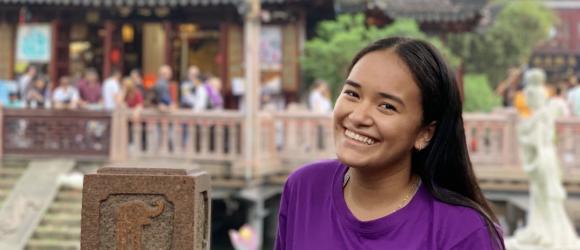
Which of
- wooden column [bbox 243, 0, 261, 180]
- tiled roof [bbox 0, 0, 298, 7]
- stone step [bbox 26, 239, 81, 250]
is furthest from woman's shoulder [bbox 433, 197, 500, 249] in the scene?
tiled roof [bbox 0, 0, 298, 7]

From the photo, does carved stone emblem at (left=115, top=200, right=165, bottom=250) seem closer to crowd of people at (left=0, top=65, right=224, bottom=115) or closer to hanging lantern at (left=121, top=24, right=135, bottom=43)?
crowd of people at (left=0, top=65, right=224, bottom=115)

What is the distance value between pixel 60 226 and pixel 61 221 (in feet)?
0.25

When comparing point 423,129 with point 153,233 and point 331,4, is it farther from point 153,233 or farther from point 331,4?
point 331,4

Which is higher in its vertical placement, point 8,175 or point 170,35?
point 170,35

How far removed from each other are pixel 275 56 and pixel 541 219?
26.5 ft

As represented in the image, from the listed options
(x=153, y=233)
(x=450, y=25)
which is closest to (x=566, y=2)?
(x=450, y=25)

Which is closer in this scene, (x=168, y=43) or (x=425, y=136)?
(x=425, y=136)

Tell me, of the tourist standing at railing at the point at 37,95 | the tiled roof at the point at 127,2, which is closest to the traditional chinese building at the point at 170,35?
the tiled roof at the point at 127,2

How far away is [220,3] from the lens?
1494 centimetres

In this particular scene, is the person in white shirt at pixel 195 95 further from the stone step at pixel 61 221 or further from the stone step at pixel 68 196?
the stone step at pixel 61 221

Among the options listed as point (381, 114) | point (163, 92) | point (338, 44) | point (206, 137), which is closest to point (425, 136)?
point (381, 114)

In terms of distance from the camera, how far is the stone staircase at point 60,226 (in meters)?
10.5

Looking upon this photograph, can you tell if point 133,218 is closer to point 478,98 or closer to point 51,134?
point 51,134

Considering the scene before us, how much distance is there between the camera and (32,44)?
16.7 m
